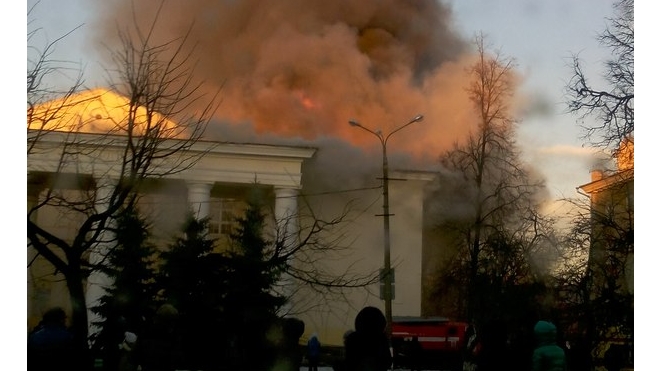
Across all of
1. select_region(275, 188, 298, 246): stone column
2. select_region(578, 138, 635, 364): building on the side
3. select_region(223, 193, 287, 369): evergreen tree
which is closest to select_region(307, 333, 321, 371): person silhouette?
select_region(223, 193, 287, 369): evergreen tree

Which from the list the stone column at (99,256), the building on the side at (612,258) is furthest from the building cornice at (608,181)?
the stone column at (99,256)

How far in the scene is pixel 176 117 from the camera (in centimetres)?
619

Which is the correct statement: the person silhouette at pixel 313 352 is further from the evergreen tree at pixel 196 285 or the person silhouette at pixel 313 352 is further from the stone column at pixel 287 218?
the evergreen tree at pixel 196 285

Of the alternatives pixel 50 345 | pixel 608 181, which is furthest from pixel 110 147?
pixel 608 181

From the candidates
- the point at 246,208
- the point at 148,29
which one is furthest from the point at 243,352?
the point at 148,29

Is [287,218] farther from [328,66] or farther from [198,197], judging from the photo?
[328,66]

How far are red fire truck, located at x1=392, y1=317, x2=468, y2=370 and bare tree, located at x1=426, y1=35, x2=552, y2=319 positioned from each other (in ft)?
0.77

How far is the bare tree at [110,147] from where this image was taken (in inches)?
→ 231

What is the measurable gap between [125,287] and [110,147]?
0.94 m

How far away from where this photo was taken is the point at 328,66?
243 inches

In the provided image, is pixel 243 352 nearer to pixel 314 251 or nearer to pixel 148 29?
pixel 314 251

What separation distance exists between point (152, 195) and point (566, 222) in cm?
285

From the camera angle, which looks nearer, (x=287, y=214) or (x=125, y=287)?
(x=125, y=287)

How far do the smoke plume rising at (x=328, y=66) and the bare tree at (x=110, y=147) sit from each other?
162 millimetres
